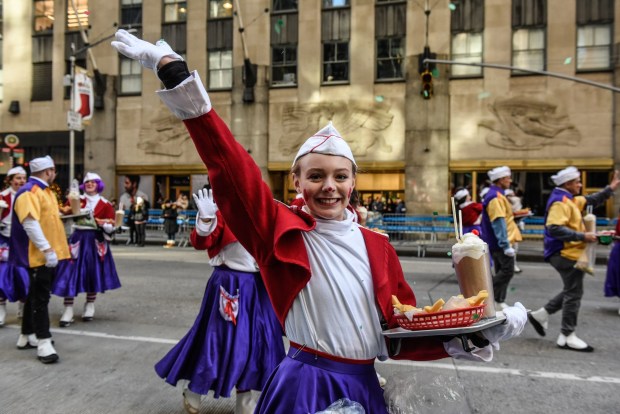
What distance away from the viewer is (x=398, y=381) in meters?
2.00

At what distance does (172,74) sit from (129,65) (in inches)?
1041

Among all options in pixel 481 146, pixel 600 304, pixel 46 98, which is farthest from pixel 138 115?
pixel 600 304

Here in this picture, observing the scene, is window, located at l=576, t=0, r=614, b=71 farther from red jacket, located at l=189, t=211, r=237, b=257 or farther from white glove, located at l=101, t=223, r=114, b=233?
red jacket, located at l=189, t=211, r=237, b=257

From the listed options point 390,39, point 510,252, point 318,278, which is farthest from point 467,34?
point 318,278

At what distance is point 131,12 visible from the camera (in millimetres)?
25906

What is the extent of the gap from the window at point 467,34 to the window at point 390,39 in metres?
2.08

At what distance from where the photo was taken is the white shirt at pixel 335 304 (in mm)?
2051

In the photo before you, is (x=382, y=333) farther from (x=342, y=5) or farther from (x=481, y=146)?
(x=342, y=5)

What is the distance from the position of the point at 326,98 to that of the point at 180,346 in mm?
19778

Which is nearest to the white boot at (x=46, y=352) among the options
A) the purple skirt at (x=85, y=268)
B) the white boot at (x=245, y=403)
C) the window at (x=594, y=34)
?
the purple skirt at (x=85, y=268)

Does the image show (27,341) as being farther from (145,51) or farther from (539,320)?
(539,320)

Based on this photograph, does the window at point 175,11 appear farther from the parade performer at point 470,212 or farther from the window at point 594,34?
the parade performer at point 470,212

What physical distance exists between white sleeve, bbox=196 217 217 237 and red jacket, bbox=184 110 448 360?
187cm

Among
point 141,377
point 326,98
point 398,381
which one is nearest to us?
point 398,381
